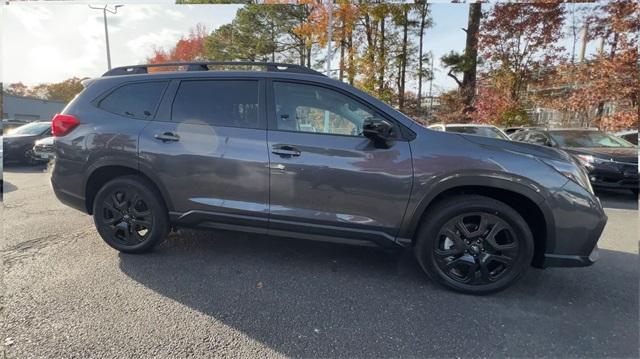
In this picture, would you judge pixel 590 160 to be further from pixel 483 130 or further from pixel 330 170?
pixel 330 170

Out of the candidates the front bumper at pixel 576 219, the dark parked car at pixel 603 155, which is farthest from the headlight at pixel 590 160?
the front bumper at pixel 576 219

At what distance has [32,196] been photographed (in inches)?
243

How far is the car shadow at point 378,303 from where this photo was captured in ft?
7.72

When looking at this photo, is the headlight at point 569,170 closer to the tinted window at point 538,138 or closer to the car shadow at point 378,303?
the car shadow at point 378,303

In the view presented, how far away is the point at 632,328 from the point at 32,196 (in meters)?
8.01

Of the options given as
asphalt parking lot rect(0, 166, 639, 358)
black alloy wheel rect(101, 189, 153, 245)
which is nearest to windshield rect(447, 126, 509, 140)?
asphalt parking lot rect(0, 166, 639, 358)

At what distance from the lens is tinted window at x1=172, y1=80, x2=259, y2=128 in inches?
128

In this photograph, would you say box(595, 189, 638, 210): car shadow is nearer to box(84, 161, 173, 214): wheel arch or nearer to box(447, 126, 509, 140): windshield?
box(447, 126, 509, 140): windshield

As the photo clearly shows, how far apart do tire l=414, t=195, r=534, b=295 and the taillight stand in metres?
3.42

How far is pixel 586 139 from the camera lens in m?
8.02

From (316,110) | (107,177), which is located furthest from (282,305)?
(107,177)

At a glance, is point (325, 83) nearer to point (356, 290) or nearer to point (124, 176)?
point (356, 290)

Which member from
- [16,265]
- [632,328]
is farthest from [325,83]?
[16,265]

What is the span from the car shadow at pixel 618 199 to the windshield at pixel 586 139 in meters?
1.05
